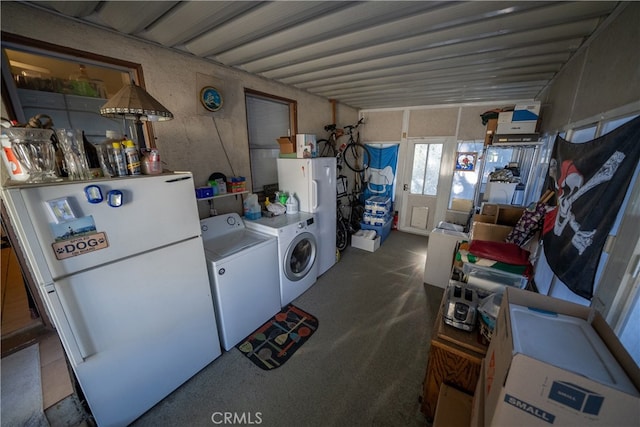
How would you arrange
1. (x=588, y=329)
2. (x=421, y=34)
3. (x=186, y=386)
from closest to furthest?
(x=588, y=329) < (x=421, y=34) < (x=186, y=386)

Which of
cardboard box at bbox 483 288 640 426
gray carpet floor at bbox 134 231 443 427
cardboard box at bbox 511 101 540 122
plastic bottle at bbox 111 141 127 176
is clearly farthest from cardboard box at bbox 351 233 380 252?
plastic bottle at bbox 111 141 127 176

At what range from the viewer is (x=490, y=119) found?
297cm

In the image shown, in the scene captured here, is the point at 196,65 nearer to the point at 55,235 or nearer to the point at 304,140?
the point at 304,140

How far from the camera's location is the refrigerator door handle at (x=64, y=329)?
1057 mm

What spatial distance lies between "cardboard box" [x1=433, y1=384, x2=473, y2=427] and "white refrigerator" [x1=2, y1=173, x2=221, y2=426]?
165 cm

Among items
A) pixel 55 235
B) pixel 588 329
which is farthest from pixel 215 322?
pixel 588 329

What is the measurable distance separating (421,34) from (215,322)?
2.71m

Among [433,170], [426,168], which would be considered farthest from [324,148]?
[433,170]

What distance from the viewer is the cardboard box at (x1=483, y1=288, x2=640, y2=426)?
58cm

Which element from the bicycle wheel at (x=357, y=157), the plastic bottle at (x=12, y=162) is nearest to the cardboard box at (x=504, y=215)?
the bicycle wheel at (x=357, y=157)

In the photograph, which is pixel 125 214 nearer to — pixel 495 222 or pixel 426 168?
pixel 495 222

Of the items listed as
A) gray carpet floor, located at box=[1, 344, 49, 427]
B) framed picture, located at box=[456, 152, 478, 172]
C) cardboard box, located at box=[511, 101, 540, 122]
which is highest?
cardboard box, located at box=[511, 101, 540, 122]

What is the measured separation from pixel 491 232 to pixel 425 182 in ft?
8.72

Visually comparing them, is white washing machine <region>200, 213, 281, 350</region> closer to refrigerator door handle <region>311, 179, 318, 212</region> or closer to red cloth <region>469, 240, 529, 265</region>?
refrigerator door handle <region>311, 179, 318, 212</region>
